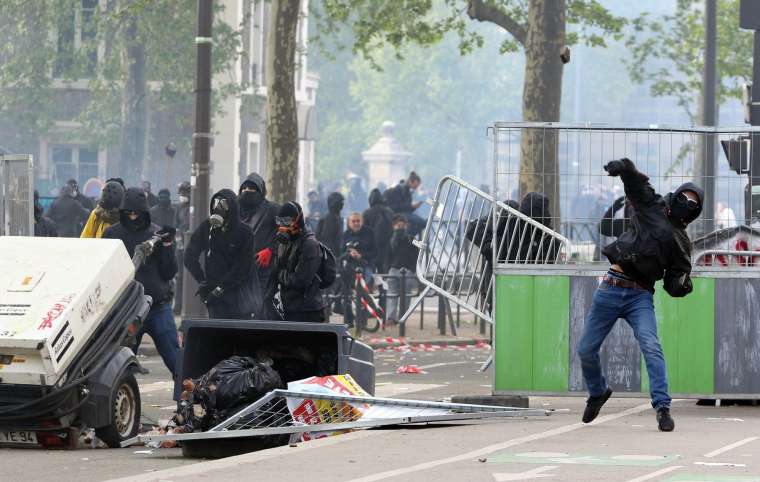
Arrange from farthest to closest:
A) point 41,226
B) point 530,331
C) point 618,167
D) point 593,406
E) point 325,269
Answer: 1. point 41,226
2. point 325,269
3. point 530,331
4. point 593,406
5. point 618,167

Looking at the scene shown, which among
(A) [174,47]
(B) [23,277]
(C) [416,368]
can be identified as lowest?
(C) [416,368]

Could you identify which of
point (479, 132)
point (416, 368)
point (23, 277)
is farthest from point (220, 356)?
point (479, 132)

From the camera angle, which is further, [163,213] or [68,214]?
[68,214]

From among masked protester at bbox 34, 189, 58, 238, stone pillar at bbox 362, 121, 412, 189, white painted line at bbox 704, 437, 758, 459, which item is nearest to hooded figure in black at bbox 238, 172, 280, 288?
masked protester at bbox 34, 189, 58, 238

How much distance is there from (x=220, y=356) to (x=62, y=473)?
2.63 m

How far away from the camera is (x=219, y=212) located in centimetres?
1565

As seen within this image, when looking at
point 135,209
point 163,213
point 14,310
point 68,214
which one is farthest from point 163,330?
point 68,214

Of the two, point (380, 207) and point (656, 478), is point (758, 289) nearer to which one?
point (656, 478)

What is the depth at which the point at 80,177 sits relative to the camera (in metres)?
57.3

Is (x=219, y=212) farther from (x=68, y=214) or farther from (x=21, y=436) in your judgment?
(x=68, y=214)

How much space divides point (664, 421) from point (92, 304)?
11.8 ft

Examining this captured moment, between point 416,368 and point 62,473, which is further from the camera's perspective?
point 416,368

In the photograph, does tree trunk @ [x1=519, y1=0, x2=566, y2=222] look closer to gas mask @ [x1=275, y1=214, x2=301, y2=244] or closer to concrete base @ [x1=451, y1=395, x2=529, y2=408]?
gas mask @ [x1=275, y1=214, x2=301, y2=244]

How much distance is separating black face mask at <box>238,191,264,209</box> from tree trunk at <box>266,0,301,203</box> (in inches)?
404
